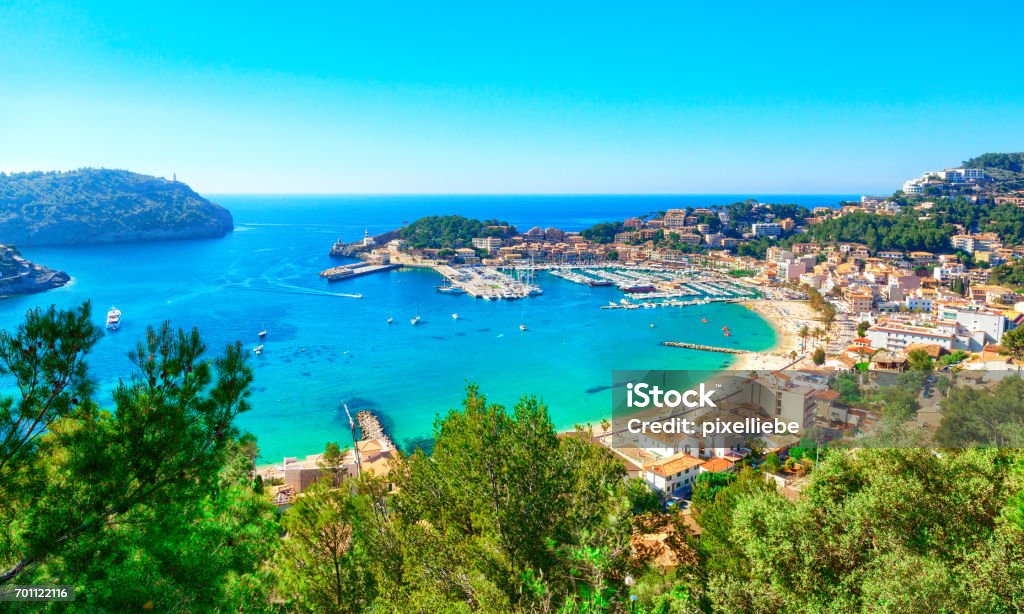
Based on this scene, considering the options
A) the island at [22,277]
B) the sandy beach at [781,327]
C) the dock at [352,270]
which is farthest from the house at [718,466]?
the island at [22,277]

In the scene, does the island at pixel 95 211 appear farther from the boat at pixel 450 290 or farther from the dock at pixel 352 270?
the boat at pixel 450 290

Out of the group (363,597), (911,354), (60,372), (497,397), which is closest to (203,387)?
(60,372)

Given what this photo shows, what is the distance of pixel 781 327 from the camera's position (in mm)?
20703

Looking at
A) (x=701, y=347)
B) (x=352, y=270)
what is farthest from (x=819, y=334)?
(x=352, y=270)

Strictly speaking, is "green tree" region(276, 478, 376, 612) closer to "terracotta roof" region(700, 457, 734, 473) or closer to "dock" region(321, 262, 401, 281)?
"terracotta roof" region(700, 457, 734, 473)

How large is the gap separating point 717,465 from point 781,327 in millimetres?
13352

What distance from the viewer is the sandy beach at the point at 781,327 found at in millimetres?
16172

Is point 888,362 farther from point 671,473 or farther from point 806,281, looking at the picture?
point 806,281

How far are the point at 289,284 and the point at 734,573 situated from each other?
27.1m

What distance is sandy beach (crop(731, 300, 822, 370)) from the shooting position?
637 inches

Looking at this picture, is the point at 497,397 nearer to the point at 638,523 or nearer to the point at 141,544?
the point at 638,523

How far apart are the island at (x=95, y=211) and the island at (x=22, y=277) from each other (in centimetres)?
1538

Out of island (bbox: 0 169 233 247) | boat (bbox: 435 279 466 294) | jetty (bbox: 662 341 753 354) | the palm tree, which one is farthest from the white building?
island (bbox: 0 169 233 247)

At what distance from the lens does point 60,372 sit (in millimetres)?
2092
